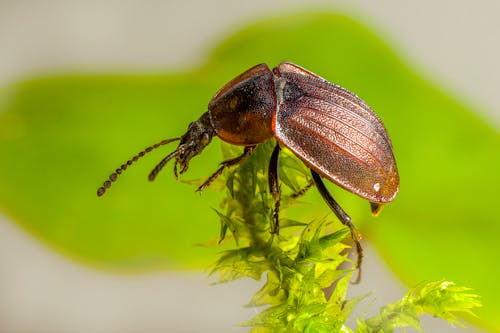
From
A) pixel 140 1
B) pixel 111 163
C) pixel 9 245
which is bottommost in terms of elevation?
pixel 9 245

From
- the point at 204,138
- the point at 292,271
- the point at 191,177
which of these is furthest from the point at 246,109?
the point at 191,177

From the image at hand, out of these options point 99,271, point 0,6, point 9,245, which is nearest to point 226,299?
point 99,271

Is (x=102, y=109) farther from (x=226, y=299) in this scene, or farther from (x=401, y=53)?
(x=401, y=53)

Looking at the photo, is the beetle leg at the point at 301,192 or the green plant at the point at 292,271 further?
the beetle leg at the point at 301,192

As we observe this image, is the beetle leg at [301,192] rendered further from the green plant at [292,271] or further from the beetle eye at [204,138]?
the beetle eye at [204,138]

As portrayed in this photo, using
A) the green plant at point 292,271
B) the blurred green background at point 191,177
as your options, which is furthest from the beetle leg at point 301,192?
the blurred green background at point 191,177

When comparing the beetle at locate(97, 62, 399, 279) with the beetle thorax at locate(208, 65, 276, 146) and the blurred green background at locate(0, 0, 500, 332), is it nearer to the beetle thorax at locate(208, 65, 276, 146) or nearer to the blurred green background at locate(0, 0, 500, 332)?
the beetle thorax at locate(208, 65, 276, 146)
